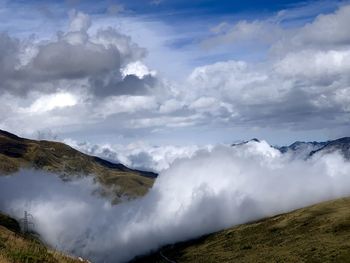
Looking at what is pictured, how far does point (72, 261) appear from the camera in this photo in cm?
2755

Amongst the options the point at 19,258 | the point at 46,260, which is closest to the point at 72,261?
the point at 46,260

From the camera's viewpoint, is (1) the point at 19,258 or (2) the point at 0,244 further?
(2) the point at 0,244

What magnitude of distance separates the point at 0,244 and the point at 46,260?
171 inches

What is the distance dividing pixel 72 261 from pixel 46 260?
360cm

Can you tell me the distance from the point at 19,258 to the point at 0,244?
526 cm

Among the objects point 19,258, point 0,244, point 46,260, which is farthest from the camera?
point 0,244

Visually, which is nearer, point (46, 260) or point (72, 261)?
point (46, 260)

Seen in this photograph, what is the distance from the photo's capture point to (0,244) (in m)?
27.2

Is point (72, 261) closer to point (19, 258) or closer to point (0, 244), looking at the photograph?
point (0, 244)

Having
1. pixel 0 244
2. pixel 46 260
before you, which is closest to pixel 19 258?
pixel 46 260

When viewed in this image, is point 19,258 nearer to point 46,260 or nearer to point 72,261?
point 46,260

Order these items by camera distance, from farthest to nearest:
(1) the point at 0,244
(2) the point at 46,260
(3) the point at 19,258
Result: (1) the point at 0,244
(2) the point at 46,260
(3) the point at 19,258

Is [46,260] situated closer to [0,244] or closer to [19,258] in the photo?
[19,258]

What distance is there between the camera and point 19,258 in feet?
73.8
